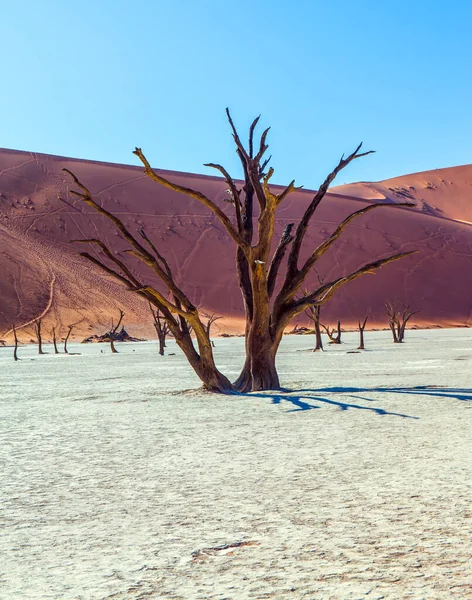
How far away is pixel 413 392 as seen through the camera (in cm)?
1089

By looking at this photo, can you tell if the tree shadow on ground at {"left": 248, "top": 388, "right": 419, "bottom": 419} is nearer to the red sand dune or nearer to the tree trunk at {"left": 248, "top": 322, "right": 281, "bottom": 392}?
the tree trunk at {"left": 248, "top": 322, "right": 281, "bottom": 392}

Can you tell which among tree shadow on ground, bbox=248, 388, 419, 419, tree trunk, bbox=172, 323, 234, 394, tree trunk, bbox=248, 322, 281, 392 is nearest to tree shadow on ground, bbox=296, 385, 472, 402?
tree shadow on ground, bbox=248, 388, 419, 419

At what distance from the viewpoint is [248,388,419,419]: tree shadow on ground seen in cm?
903

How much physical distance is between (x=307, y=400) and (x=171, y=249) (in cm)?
7006

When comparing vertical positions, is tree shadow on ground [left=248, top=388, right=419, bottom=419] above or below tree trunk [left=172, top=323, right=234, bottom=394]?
below

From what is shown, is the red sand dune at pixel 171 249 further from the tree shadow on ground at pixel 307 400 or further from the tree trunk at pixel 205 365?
the tree shadow on ground at pixel 307 400

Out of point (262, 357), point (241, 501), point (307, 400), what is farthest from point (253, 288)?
point (241, 501)

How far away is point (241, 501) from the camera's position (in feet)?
15.5

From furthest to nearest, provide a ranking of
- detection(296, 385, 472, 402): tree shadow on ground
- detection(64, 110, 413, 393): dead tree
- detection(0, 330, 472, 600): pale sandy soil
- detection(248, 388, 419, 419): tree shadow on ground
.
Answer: detection(64, 110, 413, 393): dead tree
detection(296, 385, 472, 402): tree shadow on ground
detection(248, 388, 419, 419): tree shadow on ground
detection(0, 330, 472, 600): pale sandy soil

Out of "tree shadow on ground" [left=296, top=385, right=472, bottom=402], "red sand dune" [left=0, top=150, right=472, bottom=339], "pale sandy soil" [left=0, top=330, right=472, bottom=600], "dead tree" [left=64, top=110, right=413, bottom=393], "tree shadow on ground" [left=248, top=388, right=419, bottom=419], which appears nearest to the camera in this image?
"pale sandy soil" [left=0, top=330, right=472, bottom=600]

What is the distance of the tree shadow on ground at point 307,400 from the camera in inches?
356

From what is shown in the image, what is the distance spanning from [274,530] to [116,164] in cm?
9513

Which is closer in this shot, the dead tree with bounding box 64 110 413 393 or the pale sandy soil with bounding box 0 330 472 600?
the pale sandy soil with bounding box 0 330 472 600

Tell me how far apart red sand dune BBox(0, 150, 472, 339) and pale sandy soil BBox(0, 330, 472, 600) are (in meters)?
52.2
